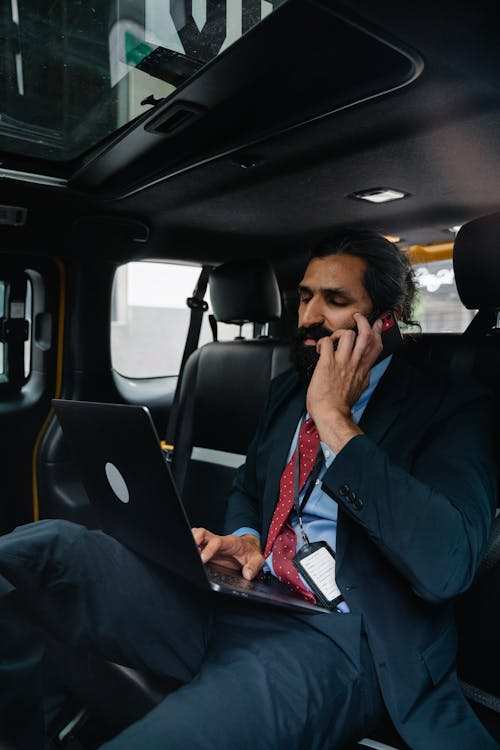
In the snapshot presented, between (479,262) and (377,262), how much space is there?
275 mm

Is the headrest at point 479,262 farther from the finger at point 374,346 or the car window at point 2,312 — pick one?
the car window at point 2,312

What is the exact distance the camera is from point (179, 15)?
154 cm

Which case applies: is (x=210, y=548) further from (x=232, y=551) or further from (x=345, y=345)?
(x=345, y=345)

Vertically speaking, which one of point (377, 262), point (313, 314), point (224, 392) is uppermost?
point (377, 262)

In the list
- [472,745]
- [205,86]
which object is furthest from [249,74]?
[472,745]

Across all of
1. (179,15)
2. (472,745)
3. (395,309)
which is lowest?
(472,745)

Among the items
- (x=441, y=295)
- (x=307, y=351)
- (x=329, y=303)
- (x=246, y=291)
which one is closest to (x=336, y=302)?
(x=329, y=303)

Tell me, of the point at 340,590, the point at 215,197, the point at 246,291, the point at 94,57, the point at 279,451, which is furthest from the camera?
the point at 246,291

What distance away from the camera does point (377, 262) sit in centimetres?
172

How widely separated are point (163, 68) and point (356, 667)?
5.03 ft

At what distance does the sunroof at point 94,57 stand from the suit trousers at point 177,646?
119cm

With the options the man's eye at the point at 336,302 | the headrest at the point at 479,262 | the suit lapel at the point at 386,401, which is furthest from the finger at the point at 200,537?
the headrest at the point at 479,262

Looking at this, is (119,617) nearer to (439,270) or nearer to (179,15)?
(179,15)

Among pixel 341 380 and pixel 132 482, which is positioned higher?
pixel 341 380
